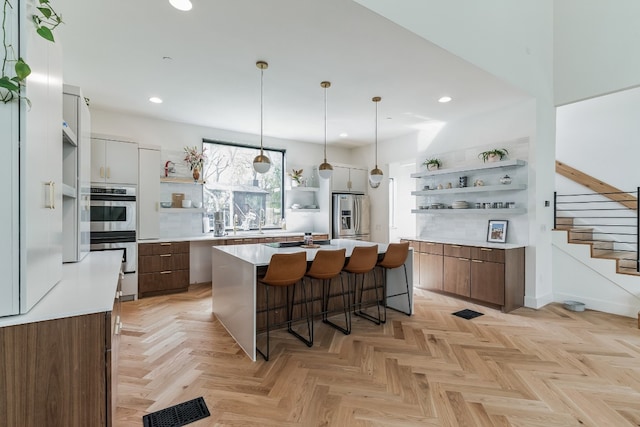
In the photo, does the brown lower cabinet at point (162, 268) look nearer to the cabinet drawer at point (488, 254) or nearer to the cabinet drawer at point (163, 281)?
the cabinet drawer at point (163, 281)

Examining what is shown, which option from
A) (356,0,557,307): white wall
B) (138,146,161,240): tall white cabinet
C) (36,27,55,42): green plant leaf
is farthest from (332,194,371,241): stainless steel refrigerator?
(36,27,55,42): green plant leaf

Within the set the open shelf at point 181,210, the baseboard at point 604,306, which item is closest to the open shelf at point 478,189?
the baseboard at point 604,306

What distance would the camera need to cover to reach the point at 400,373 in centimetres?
251

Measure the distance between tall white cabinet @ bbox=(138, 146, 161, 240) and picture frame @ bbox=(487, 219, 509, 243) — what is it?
5214 mm

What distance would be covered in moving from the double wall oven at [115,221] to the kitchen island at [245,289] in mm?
1552

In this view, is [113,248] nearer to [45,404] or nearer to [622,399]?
[45,404]

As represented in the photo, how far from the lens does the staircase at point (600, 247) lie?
13.1ft

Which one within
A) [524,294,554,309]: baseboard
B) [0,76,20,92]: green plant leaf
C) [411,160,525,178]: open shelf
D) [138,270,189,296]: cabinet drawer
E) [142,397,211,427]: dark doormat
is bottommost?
[142,397,211,427]: dark doormat

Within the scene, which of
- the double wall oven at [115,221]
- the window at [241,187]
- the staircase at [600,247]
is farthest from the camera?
the window at [241,187]

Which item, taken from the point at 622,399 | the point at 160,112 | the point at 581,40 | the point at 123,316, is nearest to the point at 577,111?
the point at 581,40

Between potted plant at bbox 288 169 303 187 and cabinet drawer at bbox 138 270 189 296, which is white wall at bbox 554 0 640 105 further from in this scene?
cabinet drawer at bbox 138 270 189 296

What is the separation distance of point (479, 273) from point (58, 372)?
4.52m

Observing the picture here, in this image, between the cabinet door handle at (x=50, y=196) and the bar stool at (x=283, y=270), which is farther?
the bar stool at (x=283, y=270)

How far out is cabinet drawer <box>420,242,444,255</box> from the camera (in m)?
4.81
